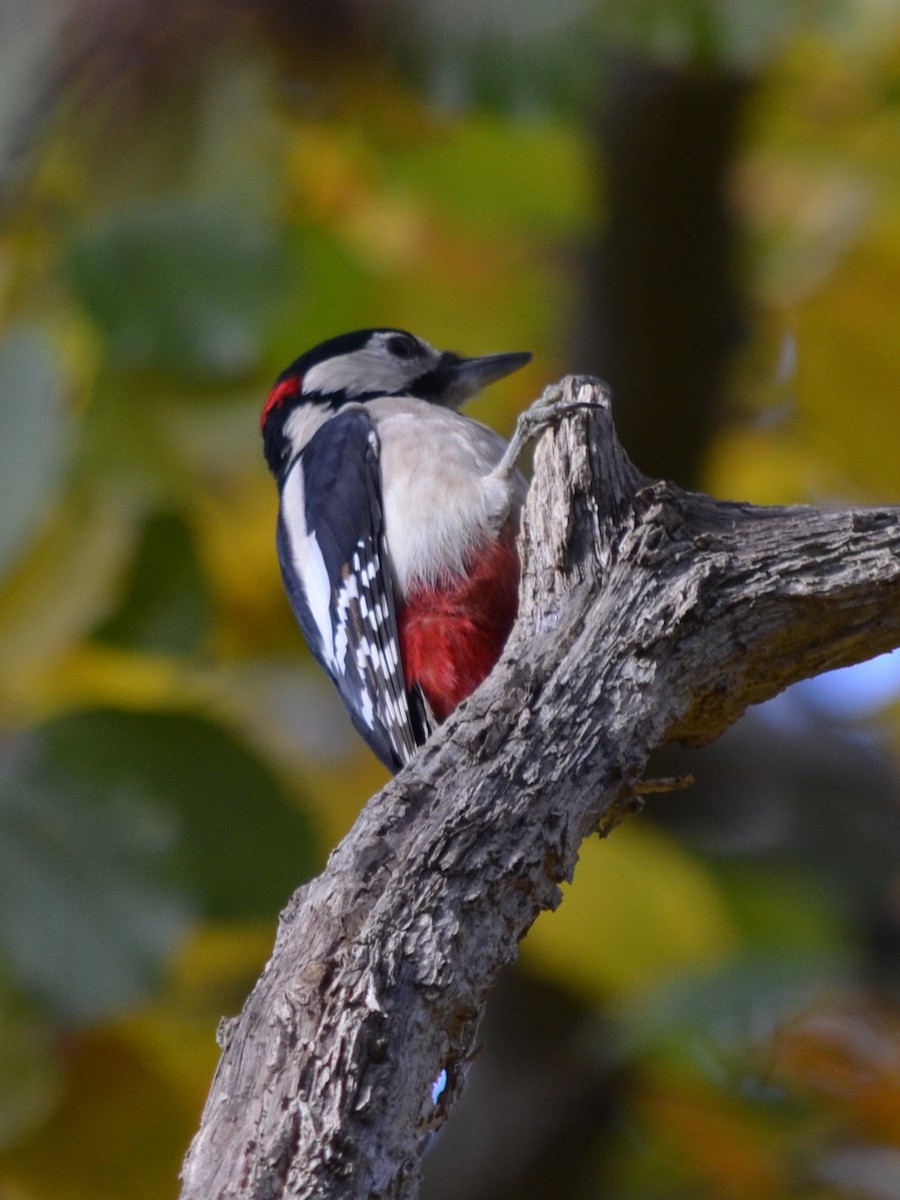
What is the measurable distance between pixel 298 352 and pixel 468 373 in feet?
2.37

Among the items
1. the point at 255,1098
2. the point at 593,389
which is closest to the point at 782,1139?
the point at 593,389

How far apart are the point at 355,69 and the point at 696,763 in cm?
231

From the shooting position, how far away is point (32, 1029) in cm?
284

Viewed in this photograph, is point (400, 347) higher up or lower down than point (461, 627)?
higher up

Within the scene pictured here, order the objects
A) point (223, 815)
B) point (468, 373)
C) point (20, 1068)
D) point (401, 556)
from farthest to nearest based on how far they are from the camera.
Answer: point (468, 373), point (223, 815), point (20, 1068), point (401, 556)

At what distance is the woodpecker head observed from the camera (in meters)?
3.32

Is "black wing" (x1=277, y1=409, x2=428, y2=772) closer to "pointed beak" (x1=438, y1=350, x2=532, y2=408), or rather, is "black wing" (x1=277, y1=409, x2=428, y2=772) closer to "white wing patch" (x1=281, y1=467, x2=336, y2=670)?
"white wing patch" (x1=281, y1=467, x2=336, y2=670)

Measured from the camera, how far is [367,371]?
3354mm

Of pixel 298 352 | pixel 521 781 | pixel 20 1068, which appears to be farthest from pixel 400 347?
pixel 521 781

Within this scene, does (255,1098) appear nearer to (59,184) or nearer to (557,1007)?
(59,184)

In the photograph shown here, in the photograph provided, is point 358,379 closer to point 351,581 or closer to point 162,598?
point 162,598

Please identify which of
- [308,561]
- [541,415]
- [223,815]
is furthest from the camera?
[223,815]

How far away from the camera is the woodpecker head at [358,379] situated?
332 centimetres

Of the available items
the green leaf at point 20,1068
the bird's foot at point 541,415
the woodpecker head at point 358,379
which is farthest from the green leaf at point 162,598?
the bird's foot at point 541,415
